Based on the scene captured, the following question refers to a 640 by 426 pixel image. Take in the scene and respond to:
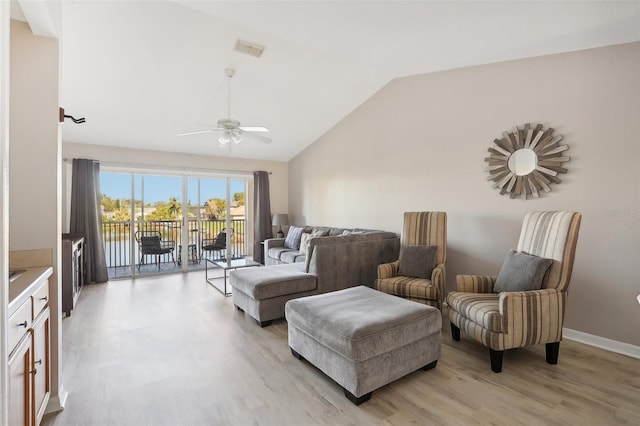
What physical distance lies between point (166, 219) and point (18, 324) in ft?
16.2

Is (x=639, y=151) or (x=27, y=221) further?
(x=639, y=151)

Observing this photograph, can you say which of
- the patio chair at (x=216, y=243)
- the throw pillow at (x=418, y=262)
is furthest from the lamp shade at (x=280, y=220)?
the throw pillow at (x=418, y=262)

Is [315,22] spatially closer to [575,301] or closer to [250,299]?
[250,299]

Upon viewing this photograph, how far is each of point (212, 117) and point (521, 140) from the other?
13.1ft

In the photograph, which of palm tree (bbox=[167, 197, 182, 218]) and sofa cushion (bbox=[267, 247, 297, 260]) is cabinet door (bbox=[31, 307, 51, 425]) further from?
palm tree (bbox=[167, 197, 182, 218])

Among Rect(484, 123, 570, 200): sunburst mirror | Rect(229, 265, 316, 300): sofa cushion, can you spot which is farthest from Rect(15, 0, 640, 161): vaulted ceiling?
Rect(229, 265, 316, 300): sofa cushion

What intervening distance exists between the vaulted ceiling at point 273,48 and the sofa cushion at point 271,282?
94.4 inches

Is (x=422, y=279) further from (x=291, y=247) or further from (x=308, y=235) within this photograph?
(x=291, y=247)

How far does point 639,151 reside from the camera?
246cm

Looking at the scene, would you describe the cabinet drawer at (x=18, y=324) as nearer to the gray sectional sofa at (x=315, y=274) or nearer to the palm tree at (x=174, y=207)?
the gray sectional sofa at (x=315, y=274)

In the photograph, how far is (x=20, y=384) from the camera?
4.35 feet

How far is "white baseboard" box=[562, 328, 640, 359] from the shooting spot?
249 centimetres

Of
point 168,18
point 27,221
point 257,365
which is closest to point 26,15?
point 27,221

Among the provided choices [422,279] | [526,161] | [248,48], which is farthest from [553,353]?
[248,48]
